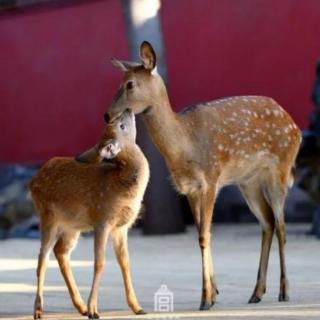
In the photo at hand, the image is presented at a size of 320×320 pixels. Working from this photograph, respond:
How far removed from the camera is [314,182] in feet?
51.4

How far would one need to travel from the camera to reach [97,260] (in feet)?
26.8

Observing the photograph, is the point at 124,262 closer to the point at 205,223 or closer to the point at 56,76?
the point at 205,223

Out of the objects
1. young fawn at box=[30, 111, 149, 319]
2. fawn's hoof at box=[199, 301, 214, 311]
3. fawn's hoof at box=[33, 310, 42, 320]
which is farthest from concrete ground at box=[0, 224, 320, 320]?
young fawn at box=[30, 111, 149, 319]

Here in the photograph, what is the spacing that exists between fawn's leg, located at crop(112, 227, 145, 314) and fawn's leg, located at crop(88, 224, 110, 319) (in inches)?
8.0

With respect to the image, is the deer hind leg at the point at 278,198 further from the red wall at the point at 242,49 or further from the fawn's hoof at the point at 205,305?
the red wall at the point at 242,49

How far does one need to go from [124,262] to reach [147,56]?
53.9 inches

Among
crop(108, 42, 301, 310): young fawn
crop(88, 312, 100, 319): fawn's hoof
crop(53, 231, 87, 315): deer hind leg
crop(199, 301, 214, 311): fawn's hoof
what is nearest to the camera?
crop(88, 312, 100, 319): fawn's hoof

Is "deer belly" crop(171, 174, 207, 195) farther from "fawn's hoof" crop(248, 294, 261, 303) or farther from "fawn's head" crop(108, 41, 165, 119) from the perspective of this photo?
"fawn's hoof" crop(248, 294, 261, 303)

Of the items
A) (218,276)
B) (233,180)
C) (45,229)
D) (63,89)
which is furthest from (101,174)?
(63,89)

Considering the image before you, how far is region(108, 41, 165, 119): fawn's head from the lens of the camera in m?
8.88

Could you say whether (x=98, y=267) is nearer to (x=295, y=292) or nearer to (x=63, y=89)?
(x=295, y=292)

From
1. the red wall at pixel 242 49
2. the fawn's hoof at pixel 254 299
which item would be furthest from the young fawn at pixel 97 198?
the red wall at pixel 242 49

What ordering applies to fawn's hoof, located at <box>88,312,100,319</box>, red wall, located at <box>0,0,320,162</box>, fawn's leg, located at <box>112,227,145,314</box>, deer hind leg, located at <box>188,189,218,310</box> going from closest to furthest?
fawn's hoof, located at <box>88,312,100,319</box>, fawn's leg, located at <box>112,227,145,314</box>, deer hind leg, located at <box>188,189,218,310</box>, red wall, located at <box>0,0,320,162</box>

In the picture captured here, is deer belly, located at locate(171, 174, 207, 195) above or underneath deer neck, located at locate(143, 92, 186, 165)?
underneath
